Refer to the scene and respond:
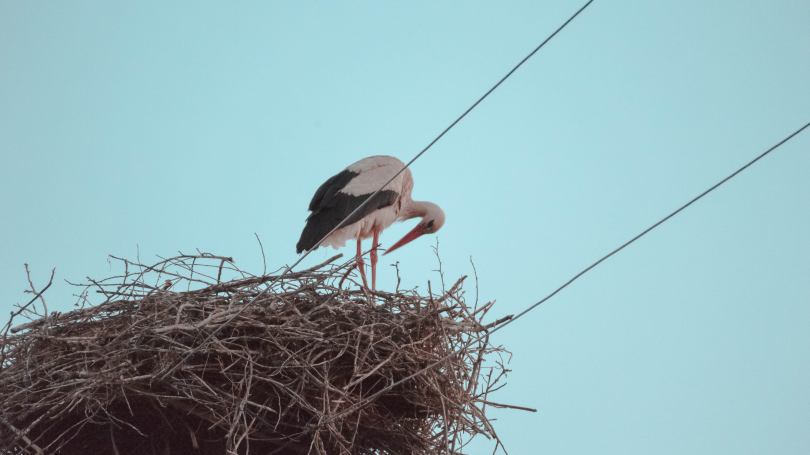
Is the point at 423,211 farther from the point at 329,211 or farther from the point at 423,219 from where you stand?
the point at 329,211

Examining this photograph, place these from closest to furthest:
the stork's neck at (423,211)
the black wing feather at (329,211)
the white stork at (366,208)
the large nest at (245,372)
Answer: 1. the large nest at (245,372)
2. the black wing feather at (329,211)
3. the white stork at (366,208)
4. the stork's neck at (423,211)

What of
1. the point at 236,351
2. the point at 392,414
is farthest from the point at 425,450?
the point at 236,351

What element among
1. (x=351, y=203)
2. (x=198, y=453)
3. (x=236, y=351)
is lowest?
(x=198, y=453)

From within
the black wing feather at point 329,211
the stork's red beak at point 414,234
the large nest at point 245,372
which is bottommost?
the large nest at point 245,372

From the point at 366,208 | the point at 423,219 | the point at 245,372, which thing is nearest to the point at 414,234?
the point at 423,219

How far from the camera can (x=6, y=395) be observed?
4586 mm

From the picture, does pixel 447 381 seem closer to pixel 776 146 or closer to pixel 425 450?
pixel 425 450

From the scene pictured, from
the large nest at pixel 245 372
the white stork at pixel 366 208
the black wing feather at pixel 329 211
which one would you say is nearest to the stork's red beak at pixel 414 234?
the white stork at pixel 366 208

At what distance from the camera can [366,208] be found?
25.9 ft

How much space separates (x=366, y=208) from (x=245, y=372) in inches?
140

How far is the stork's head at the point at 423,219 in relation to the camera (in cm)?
874

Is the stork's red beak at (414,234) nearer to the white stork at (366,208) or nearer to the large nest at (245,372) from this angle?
the white stork at (366,208)

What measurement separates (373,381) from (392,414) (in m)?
0.20

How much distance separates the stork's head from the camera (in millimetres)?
8742
